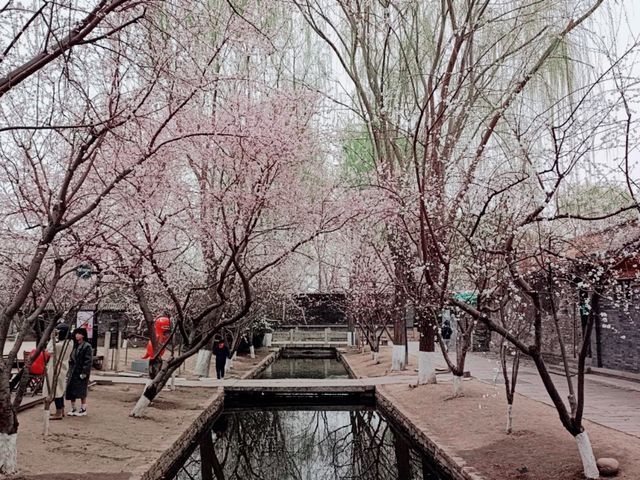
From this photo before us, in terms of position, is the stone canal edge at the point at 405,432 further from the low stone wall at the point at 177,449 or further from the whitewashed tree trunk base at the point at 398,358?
the whitewashed tree trunk base at the point at 398,358

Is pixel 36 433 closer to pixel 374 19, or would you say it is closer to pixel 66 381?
pixel 66 381

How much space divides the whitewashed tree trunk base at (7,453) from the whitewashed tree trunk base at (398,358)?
13486 millimetres

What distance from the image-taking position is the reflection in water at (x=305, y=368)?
22.5 metres

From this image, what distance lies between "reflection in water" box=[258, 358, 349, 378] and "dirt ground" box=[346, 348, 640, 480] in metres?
9.64

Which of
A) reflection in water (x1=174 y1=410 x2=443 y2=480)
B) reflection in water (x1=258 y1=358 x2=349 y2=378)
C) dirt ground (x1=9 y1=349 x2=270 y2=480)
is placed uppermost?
dirt ground (x1=9 y1=349 x2=270 y2=480)

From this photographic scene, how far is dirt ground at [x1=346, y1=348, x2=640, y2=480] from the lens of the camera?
679 cm

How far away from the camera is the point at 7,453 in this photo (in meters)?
6.38

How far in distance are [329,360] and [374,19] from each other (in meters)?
20.8

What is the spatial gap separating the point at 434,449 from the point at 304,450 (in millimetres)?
3160

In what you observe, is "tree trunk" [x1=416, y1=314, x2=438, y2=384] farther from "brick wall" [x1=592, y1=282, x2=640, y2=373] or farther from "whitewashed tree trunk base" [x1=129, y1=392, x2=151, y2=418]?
"whitewashed tree trunk base" [x1=129, y1=392, x2=151, y2=418]

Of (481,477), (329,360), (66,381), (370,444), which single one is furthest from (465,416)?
(329,360)

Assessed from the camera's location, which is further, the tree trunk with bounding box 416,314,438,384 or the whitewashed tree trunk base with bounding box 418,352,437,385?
the whitewashed tree trunk base with bounding box 418,352,437,385

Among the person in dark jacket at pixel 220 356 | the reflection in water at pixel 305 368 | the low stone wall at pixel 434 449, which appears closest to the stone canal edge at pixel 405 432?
the low stone wall at pixel 434 449

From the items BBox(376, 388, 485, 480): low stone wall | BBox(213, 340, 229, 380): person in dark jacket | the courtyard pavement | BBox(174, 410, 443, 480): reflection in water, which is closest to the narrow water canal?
BBox(174, 410, 443, 480): reflection in water
